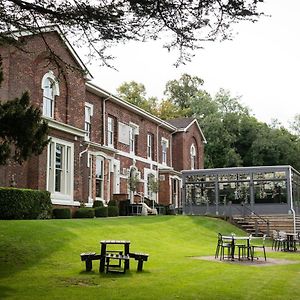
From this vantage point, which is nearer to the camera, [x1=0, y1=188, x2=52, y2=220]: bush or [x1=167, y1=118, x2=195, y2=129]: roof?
[x1=0, y1=188, x2=52, y2=220]: bush

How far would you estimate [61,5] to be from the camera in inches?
380

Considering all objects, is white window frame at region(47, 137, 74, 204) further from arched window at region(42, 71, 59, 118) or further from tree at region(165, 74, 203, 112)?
tree at region(165, 74, 203, 112)

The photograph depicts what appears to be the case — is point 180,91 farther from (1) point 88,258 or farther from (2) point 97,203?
(1) point 88,258

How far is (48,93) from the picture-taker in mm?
23641

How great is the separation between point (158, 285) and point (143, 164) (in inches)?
1005

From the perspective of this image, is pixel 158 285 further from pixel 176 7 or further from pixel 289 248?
pixel 289 248

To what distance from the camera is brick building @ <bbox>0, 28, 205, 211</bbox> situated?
21344mm

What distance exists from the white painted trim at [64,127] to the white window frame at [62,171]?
542 mm

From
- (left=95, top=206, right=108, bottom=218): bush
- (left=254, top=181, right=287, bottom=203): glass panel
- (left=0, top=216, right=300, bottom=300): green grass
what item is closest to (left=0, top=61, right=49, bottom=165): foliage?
(left=0, top=216, right=300, bottom=300): green grass

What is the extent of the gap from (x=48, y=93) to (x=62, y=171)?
374cm

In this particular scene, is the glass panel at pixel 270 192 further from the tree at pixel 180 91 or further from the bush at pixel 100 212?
the tree at pixel 180 91

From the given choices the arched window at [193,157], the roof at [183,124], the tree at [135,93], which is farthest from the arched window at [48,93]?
the tree at [135,93]

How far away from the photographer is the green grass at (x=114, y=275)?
928cm

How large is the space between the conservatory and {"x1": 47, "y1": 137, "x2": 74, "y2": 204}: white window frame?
467 inches
